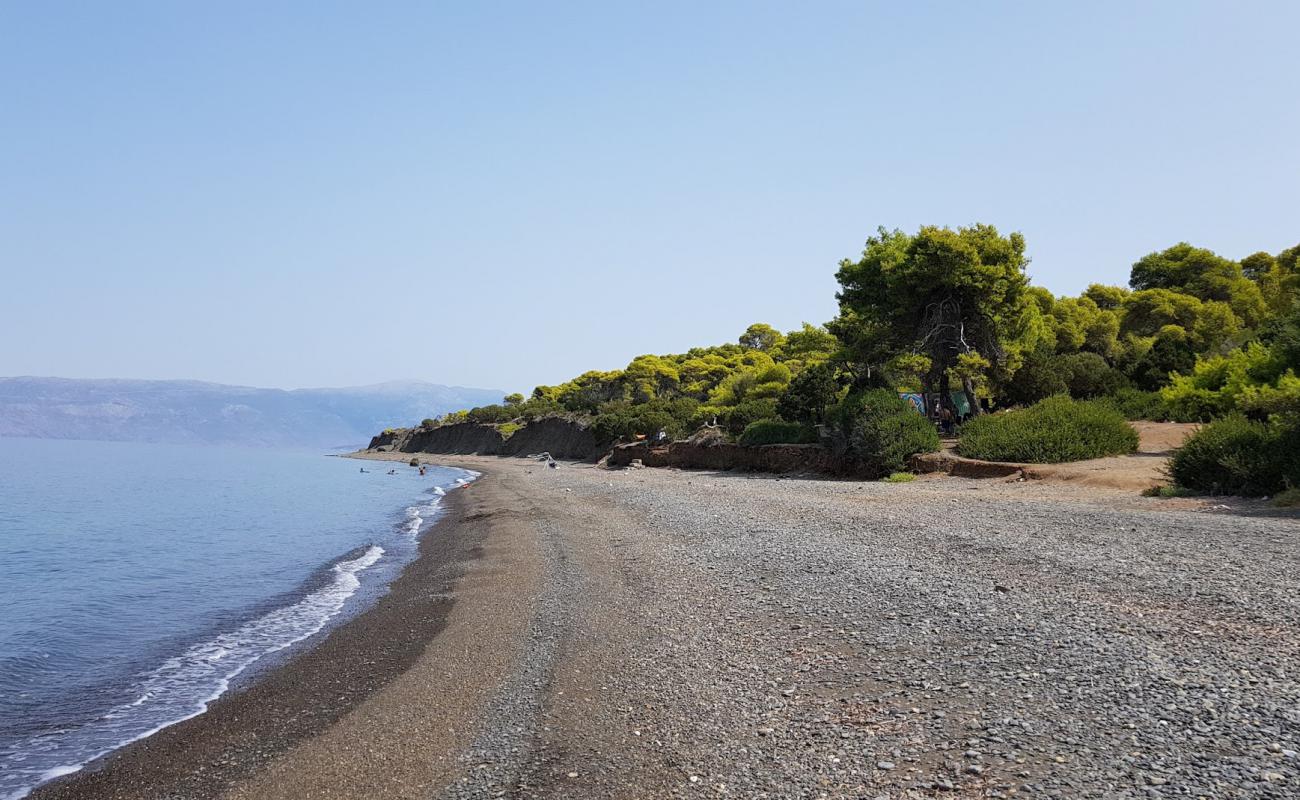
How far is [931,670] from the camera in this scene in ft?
19.3

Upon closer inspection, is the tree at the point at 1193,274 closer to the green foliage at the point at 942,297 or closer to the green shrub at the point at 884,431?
the green foliage at the point at 942,297

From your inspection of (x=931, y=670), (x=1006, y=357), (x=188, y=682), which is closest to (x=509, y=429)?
(x=1006, y=357)

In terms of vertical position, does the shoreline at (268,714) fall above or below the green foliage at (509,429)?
below

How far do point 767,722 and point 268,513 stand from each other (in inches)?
1201

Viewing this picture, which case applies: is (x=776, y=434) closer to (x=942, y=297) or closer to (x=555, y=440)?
(x=942, y=297)

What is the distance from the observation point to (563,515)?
21875mm

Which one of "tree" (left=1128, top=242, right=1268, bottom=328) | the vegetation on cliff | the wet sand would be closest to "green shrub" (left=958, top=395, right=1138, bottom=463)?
the vegetation on cliff

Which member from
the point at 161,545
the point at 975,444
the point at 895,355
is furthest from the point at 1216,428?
the point at 161,545

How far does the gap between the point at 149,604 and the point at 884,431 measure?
20.3m

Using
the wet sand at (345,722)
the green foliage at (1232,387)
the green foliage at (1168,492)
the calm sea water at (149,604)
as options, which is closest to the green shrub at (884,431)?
the green foliage at (1232,387)

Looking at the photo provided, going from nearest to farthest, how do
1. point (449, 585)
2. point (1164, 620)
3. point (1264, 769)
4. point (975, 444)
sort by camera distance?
1. point (1264, 769)
2. point (1164, 620)
3. point (449, 585)
4. point (975, 444)

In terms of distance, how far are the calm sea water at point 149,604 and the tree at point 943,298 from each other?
19.1 m

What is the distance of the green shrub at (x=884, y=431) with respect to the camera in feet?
78.8

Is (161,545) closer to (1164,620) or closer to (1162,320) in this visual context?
(1164,620)
